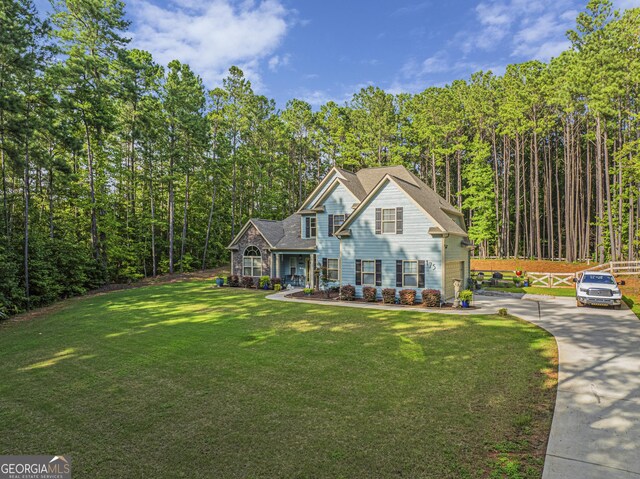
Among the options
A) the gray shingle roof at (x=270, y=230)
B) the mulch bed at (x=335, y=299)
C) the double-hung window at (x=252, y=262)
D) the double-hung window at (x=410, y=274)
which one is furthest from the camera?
the double-hung window at (x=252, y=262)

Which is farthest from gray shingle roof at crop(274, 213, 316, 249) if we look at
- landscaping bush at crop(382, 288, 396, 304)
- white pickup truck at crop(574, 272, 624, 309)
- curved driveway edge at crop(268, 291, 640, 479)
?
white pickup truck at crop(574, 272, 624, 309)

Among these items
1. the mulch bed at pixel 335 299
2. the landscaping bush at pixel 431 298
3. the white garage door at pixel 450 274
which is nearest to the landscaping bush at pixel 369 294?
the mulch bed at pixel 335 299

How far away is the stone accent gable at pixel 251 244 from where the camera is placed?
28.1 metres

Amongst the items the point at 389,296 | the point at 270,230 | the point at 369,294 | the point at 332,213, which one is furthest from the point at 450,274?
the point at 270,230

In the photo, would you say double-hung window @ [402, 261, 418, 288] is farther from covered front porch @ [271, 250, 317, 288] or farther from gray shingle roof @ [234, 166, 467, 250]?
covered front porch @ [271, 250, 317, 288]

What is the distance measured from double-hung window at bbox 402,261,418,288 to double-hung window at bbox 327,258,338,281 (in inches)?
204

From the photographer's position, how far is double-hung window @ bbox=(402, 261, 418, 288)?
20.1 m

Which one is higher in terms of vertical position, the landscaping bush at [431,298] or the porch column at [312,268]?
the porch column at [312,268]

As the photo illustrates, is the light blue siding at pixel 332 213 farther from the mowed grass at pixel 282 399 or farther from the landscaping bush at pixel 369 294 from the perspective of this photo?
the mowed grass at pixel 282 399

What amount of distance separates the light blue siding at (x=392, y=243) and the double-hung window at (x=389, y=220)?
265 mm

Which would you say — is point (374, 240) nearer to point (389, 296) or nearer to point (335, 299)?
point (389, 296)

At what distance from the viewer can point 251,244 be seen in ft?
93.8

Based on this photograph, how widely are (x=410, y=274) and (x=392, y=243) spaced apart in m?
2.22

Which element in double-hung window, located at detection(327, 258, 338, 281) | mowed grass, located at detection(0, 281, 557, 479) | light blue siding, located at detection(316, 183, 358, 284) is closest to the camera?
mowed grass, located at detection(0, 281, 557, 479)
